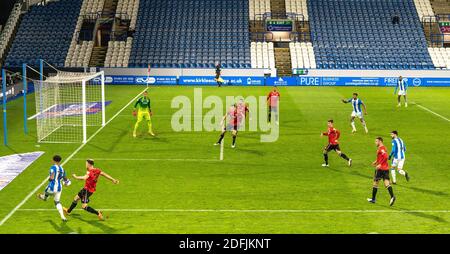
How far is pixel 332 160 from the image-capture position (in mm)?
27938

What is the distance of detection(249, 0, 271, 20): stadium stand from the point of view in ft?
224

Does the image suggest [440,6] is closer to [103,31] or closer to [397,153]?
[103,31]

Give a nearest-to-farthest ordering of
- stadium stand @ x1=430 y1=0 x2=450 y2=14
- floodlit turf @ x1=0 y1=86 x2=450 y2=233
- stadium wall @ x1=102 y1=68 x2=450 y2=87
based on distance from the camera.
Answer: floodlit turf @ x1=0 y1=86 x2=450 y2=233 → stadium wall @ x1=102 y1=68 x2=450 y2=87 → stadium stand @ x1=430 y1=0 x2=450 y2=14

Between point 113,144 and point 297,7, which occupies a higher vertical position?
point 297,7

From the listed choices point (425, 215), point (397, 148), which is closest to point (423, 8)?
point (397, 148)

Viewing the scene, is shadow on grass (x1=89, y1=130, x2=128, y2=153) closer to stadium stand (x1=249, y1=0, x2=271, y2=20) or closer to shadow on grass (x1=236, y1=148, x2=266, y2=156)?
shadow on grass (x1=236, y1=148, x2=266, y2=156)

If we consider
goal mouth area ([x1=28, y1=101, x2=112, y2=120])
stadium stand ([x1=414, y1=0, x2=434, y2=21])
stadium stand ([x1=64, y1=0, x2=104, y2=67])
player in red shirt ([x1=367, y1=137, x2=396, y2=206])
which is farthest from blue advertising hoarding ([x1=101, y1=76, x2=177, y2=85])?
player in red shirt ([x1=367, y1=137, x2=396, y2=206])

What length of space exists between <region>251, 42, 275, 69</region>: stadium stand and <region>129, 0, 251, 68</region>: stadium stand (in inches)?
20.1

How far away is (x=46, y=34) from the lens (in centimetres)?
6538

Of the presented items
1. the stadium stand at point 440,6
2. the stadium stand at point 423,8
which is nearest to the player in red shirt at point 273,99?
the stadium stand at point 423,8

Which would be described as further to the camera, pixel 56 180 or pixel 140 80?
pixel 140 80

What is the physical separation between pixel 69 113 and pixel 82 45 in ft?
83.0

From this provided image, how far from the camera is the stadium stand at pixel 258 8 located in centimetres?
6838

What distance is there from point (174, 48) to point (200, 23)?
4379mm
